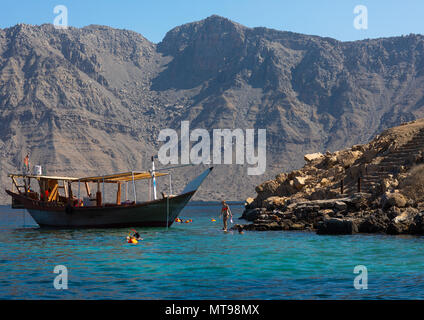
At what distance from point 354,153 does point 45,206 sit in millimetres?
32492

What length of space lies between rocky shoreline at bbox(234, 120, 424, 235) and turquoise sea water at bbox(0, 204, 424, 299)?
2656 millimetres

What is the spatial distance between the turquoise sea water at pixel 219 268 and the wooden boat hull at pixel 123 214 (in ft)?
34.7

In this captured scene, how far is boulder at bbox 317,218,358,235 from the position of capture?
1437 inches

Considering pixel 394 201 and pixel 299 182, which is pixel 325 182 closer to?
pixel 299 182

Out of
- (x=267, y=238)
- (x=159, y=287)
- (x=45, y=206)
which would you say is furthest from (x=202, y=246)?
(x=45, y=206)

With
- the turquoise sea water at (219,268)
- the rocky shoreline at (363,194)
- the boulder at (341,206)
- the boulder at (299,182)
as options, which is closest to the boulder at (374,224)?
Result: the rocky shoreline at (363,194)

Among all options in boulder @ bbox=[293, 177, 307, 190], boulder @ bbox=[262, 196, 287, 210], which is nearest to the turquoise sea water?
boulder @ bbox=[262, 196, 287, 210]

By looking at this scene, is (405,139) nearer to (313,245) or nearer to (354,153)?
(354,153)

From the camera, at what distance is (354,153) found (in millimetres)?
61344

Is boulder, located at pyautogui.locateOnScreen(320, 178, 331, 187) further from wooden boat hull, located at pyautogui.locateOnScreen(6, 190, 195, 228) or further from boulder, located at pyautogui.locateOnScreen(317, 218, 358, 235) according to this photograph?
boulder, located at pyautogui.locateOnScreen(317, 218, 358, 235)

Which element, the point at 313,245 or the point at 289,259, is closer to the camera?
the point at 289,259

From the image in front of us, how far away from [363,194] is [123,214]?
64.3 feet

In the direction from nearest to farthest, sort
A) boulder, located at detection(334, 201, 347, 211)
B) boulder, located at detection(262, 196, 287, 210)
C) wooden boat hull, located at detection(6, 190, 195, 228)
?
boulder, located at detection(334, 201, 347, 211) < wooden boat hull, located at detection(6, 190, 195, 228) < boulder, located at detection(262, 196, 287, 210)

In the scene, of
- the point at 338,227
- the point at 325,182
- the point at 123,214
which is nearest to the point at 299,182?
the point at 325,182
